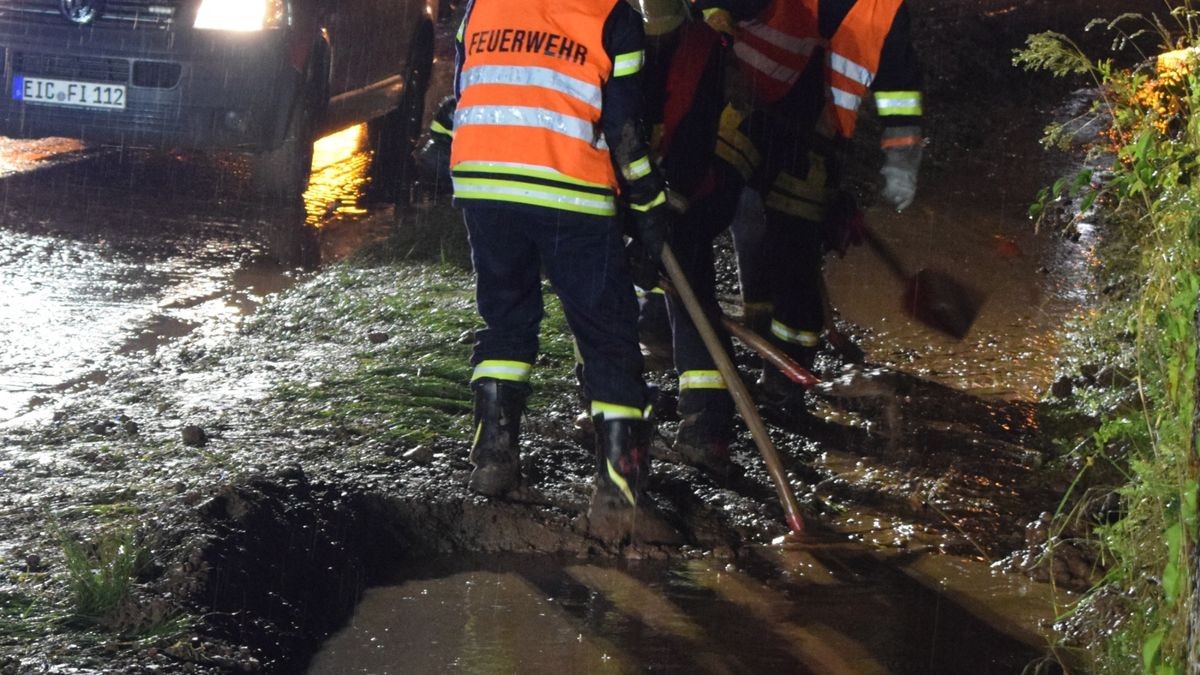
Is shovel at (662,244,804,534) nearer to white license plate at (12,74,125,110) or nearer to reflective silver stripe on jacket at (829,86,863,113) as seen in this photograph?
reflective silver stripe on jacket at (829,86,863,113)

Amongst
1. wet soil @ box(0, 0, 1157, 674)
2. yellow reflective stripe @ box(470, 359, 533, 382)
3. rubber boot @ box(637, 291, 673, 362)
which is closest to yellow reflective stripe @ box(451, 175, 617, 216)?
yellow reflective stripe @ box(470, 359, 533, 382)

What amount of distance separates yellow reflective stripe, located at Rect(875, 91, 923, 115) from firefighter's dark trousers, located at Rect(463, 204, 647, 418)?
1.29 meters

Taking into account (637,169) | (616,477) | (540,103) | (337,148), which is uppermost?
(540,103)

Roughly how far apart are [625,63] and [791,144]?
4.65ft

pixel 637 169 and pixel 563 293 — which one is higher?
pixel 637 169

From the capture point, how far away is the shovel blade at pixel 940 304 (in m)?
5.82

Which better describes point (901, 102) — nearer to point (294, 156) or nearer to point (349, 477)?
point (349, 477)

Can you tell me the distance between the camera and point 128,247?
7.05m

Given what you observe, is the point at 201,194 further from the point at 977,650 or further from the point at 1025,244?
the point at 977,650

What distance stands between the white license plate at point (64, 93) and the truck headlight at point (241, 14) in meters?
0.58

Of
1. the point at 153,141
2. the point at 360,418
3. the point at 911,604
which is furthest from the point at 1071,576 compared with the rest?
the point at 153,141

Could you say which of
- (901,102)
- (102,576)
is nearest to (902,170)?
(901,102)

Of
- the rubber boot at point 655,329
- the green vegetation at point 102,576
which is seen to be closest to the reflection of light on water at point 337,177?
the rubber boot at point 655,329

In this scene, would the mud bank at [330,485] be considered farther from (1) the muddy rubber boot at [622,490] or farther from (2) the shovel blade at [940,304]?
(2) the shovel blade at [940,304]
